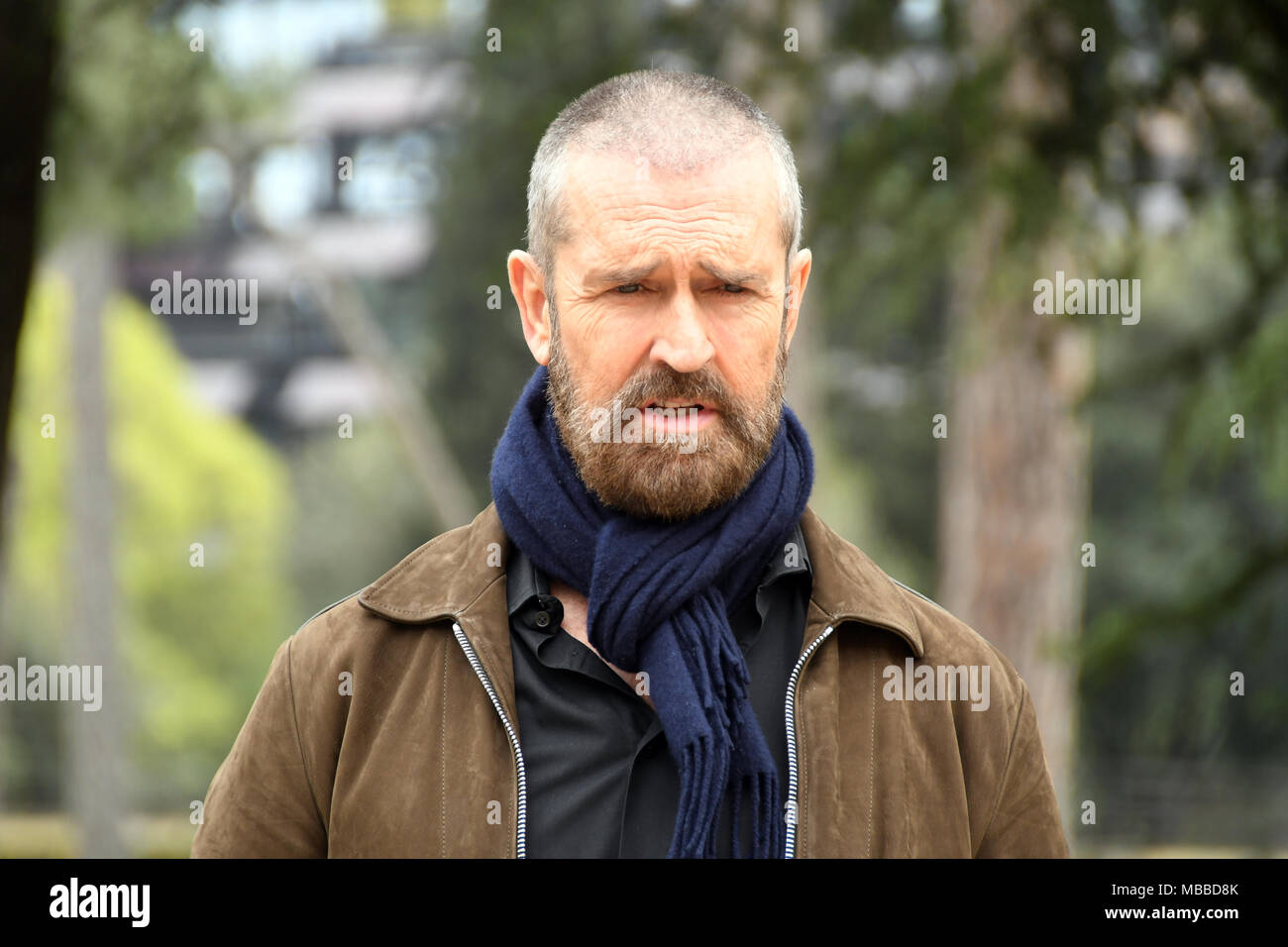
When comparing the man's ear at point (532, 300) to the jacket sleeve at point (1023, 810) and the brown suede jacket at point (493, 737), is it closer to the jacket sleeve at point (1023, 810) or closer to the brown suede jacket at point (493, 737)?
the brown suede jacket at point (493, 737)

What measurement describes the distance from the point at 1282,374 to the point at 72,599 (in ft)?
63.1

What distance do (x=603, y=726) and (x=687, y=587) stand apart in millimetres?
245

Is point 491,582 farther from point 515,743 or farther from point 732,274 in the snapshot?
point 732,274

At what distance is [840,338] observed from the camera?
77.6 feet

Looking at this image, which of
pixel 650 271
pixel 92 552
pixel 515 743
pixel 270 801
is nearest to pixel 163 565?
pixel 92 552

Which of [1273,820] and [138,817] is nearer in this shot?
[1273,820]

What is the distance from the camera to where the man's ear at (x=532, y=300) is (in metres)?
2.55

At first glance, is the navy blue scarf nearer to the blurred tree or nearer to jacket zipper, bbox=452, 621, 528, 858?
jacket zipper, bbox=452, 621, 528, 858

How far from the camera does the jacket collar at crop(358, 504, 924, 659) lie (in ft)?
7.95

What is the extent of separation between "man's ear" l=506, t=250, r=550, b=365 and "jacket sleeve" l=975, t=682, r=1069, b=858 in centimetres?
94

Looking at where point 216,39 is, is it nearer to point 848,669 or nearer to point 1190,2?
point 1190,2

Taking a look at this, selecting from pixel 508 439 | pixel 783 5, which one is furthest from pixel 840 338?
pixel 508 439

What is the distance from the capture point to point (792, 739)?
233 cm

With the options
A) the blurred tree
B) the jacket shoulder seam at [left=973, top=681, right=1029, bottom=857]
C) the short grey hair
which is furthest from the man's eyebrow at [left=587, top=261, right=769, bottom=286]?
the blurred tree
